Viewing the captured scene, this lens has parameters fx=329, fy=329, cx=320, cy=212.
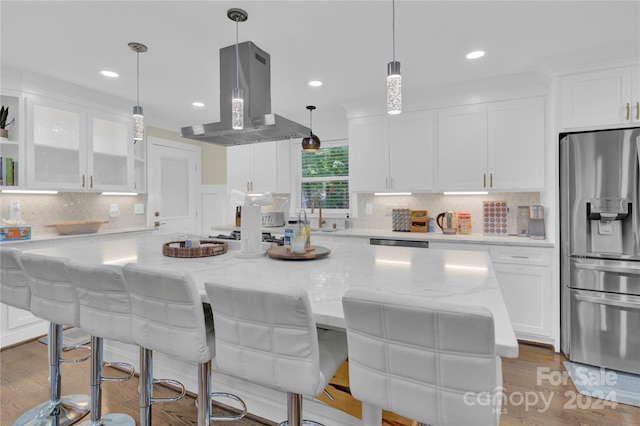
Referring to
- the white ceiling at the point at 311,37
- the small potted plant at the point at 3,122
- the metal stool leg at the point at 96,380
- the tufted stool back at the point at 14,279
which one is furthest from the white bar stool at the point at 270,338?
the small potted plant at the point at 3,122

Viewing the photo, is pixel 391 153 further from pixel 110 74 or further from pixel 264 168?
pixel 110 74

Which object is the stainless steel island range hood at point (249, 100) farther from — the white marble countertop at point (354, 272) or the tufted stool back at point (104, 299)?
the tufted stool back at point (104, 299)

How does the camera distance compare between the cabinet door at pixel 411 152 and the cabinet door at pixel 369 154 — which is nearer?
the cabinet door at pixel 411 152

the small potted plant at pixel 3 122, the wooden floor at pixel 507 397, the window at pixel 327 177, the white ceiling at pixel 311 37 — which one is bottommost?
the wooden floor at pixel 507 397

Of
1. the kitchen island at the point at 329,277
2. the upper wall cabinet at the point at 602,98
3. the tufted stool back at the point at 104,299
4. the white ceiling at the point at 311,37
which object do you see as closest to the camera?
the kitchen island at the point at 329,277

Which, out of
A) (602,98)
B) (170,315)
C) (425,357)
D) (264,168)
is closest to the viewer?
(425,357)

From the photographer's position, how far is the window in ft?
14.9

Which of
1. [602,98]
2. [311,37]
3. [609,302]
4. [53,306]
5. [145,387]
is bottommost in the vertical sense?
[145,387]

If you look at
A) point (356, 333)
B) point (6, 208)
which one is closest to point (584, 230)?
point (356, 333)

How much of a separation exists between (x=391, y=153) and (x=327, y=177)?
1.09 meters

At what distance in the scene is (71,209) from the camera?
383cm

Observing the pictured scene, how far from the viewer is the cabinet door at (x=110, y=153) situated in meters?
A: 3.80

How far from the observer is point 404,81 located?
3375 millimetres

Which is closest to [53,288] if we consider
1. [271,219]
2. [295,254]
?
[295,254]
